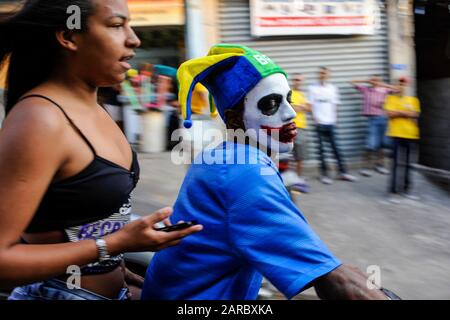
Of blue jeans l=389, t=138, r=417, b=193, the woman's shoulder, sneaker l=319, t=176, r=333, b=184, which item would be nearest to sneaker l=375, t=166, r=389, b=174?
blue jeans l=389, t=138, r=417, b=193

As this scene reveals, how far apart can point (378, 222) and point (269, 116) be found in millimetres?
6140

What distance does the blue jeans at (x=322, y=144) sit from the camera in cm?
921

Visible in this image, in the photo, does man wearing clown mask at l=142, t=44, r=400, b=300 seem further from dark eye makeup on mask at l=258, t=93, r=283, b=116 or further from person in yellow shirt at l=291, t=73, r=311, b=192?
person in yellow shirt at l=291, t=73, r=311, b=192

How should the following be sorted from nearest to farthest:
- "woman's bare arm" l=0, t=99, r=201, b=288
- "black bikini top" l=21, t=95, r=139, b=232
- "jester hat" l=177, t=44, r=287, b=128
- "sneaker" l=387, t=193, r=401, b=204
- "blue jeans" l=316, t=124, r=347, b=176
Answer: "woman's bare arm" l=0, t=99, r=201, b=288 < "black bikini top" l=21, t=95, r=139, b=232 < "jester hat" l=177, t=44, r=287, b=128 < "sneaker" l=387, t=193, r=401, b=204 < "blue jeans" l=316, t=124, r=347, b=176

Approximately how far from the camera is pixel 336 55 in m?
10.5

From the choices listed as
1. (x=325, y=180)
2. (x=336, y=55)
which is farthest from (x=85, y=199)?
(x=336, y=55)

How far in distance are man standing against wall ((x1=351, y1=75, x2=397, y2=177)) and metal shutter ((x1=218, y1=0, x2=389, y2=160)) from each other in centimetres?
56

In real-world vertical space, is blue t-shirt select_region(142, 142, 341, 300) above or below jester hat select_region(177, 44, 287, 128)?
below

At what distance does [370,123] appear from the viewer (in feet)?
32.2

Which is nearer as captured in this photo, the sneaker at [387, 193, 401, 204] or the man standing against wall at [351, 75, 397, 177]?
the sneaker at [387, 193, 401, 204]

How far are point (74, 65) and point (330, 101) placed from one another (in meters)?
7.77

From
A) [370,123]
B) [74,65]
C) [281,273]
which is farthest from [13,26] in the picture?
[370,123]

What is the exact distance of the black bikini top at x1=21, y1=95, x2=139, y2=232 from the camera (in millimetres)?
1531
